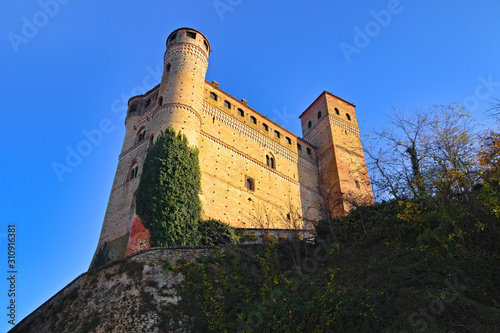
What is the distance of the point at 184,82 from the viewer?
65.4ft

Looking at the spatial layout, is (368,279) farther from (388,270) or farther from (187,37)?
(187,37)

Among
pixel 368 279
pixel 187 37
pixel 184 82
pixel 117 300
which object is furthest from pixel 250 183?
pixel 368 279

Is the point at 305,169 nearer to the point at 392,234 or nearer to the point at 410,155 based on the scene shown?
the point at 410,155

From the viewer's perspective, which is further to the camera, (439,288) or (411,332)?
(439,288)

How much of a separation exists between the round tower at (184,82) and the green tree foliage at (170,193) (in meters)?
1.05

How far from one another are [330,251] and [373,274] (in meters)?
2.64

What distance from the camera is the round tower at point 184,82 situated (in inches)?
723

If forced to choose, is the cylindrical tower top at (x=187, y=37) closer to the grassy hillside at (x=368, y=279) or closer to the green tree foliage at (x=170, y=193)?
the green tree foliage at (x=170, y=193)

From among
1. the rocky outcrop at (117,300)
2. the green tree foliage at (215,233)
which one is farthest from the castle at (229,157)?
the rocky outcrop at (117,300)

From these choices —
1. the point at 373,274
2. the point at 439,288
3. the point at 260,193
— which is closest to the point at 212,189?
the point at 260,193

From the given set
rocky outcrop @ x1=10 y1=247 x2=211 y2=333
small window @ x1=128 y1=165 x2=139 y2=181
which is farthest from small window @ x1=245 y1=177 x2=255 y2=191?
rocky outcrop @ x1=10 y1=247 x2=211 y2=333

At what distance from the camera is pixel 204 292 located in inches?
438

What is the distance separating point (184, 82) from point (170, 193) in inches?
291

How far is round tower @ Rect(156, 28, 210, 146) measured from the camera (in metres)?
18.4
